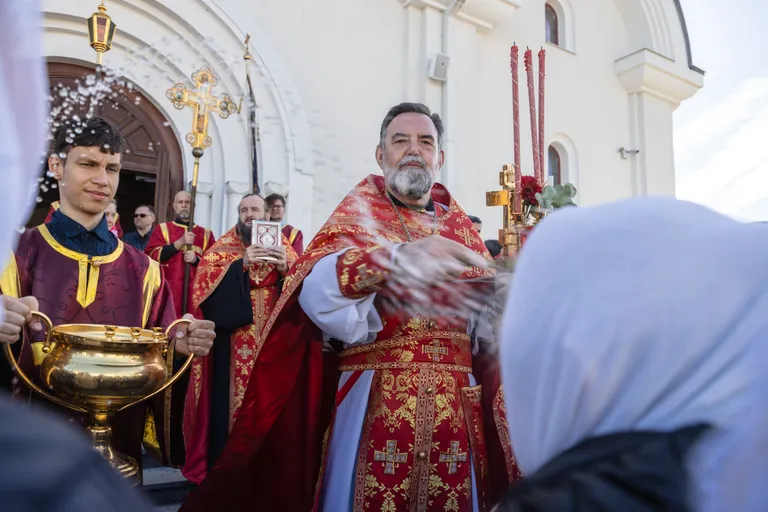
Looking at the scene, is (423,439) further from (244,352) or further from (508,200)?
(244,352)

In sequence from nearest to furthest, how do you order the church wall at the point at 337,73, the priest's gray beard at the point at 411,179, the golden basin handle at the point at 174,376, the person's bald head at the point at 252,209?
the golden basin handle at the point at 174,376, the priest's gray beard at the point at 411,179, the person's bald head at the point at 252,209, the church wall at the point at 337,73

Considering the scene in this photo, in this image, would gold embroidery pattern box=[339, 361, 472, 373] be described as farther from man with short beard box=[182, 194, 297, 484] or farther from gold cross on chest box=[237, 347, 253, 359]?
gold cross on chest box=[237, 347, 253, 359]

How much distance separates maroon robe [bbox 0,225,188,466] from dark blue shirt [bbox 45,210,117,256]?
1.0 inches

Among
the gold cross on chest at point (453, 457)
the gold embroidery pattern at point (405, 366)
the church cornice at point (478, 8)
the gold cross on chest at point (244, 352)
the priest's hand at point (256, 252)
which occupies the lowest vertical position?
the gold cross on chest at point (453, 457)

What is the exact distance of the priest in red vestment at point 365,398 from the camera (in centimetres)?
210

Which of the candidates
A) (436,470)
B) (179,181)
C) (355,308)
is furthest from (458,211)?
(179,181)

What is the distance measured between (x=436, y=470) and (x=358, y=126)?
6.24 m

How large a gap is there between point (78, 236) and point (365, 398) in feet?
4.32

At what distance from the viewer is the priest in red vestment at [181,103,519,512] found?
2.10 metres

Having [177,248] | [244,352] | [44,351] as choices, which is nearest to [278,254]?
[244,352]

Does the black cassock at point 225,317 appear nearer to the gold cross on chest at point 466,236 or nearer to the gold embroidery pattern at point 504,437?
the gold cross on chest at point 466,236

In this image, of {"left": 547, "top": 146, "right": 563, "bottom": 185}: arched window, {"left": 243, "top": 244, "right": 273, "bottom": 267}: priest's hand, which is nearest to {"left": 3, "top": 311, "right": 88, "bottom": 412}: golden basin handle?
{"left": 243, "top": 244, "right": 273, "bottom": 267}: priest's hand

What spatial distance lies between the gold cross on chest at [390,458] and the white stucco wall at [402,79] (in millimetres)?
5059

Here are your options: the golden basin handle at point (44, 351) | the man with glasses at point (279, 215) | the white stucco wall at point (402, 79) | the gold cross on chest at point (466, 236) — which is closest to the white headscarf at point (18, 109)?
the golden basin handle at point (44, 351)
